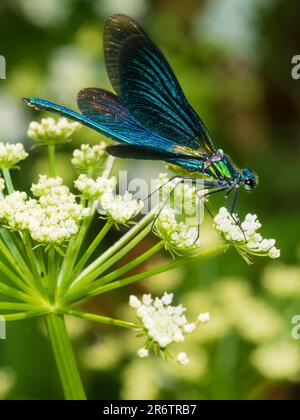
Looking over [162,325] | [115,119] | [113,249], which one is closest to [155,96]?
[115,119]

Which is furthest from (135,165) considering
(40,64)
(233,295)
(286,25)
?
(286,25)

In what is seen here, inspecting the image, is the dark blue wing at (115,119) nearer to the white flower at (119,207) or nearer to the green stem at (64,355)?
the white flower at (119,207)

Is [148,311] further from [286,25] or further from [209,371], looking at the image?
[286,25]

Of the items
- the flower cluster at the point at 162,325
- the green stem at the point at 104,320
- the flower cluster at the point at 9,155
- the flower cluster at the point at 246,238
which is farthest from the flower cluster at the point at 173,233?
the flower cluster at the point at 9,155

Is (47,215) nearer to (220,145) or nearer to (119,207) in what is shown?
(119,207)

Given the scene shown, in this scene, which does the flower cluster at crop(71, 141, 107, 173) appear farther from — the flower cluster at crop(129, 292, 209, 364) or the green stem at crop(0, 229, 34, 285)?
the flower cluster at crop(129, 292, 209, 364)

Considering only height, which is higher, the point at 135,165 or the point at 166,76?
the point at 135,165
